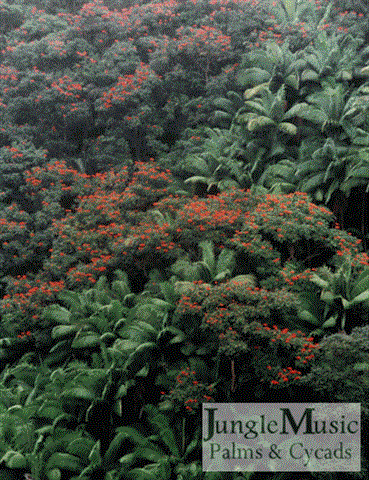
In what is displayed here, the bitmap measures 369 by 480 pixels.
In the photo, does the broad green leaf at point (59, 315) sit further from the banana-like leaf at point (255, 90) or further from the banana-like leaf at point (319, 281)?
the banana-like leaf at point (255, 90)

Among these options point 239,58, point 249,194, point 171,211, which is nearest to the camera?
point 249,194

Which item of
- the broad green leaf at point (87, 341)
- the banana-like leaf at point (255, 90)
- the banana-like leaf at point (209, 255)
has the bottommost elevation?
the broad green leaf at point (87, 341)

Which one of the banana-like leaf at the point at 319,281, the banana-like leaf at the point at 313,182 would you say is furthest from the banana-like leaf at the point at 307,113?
the banana-like leaf at the point at 319,281

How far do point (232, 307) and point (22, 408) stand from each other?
14.0 ft

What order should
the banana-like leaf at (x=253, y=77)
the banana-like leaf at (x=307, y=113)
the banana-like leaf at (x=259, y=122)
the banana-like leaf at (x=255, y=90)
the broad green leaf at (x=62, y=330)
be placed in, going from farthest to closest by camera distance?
the banana-like leaf at (x=253, y=77), the banana-like leaf at (x=255, y=90), the banana-like leaf at (x=259, y=122), the banana-like leaf at (x=307, y=113), the broad green leaf at (x=62, y=330)

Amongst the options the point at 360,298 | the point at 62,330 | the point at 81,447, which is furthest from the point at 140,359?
the point at 360,298

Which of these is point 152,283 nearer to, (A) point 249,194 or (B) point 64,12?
(A) point 249,194

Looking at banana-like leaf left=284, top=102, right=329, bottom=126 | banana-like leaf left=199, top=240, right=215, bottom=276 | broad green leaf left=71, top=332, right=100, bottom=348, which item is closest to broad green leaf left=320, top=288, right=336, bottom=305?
banana-like leaf left=199, top=240, right=215, bottom=276

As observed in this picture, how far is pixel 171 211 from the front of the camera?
1216 centimetres

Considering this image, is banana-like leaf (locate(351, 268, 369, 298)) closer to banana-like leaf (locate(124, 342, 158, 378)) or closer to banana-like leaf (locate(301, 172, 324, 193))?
banana-like leaf (locate(124, 342, 158, 378))

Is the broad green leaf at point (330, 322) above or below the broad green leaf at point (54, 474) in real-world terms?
above

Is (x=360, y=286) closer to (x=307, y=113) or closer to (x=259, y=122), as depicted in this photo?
(x=307, y=113)

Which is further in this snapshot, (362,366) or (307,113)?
(307,113)

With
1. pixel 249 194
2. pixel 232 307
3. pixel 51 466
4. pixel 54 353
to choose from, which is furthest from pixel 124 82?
pixel 51 466
